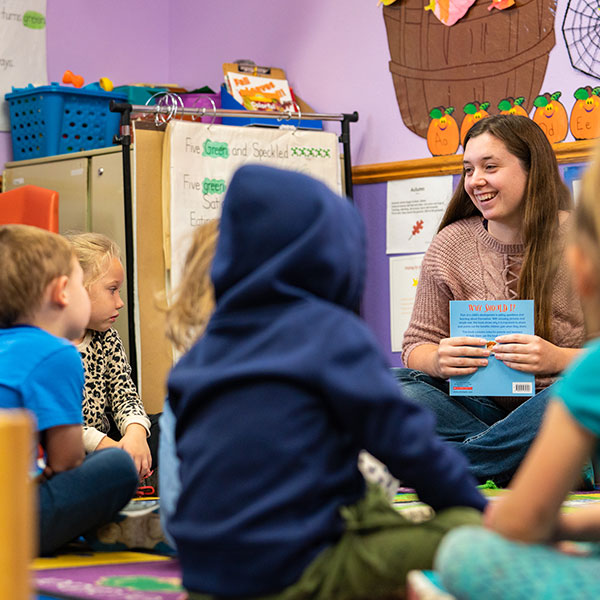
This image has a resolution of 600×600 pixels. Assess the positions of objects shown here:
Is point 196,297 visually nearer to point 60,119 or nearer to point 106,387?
point 106,387

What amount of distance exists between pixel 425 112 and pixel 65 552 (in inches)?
77.9

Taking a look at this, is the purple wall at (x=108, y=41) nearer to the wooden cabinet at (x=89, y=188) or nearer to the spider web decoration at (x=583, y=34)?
the wooden cabinet at (x=89, y=188)

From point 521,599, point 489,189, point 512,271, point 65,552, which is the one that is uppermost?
point 489,189

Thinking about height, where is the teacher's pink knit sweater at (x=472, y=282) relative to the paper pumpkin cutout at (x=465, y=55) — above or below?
below

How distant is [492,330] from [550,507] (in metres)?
1.23

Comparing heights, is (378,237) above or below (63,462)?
above

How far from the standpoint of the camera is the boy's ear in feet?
4.75

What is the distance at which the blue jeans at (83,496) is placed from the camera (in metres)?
1.41

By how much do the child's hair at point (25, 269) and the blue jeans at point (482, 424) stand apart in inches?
39.2

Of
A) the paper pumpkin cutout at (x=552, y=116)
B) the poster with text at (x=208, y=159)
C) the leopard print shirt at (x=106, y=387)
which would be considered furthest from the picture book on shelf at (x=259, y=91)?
the leopard print shirt at (x=106, y=387)

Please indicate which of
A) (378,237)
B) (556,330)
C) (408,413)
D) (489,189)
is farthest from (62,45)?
(408,413)

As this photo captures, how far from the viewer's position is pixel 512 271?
2189mm

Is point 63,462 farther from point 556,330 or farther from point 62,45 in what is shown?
point 62,45

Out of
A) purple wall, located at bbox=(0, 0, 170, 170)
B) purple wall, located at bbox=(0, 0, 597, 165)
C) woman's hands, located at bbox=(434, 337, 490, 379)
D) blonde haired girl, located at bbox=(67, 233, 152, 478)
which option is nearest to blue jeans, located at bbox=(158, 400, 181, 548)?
blonde haired girl, located at bbox=(67, 233, 152, 478)
